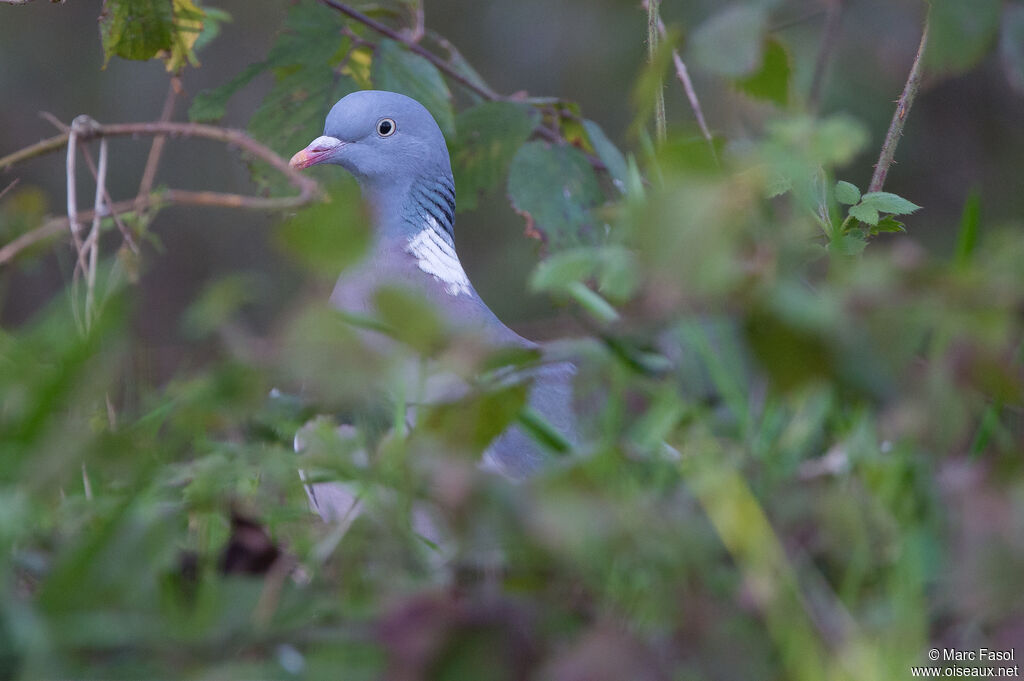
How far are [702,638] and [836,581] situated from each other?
0.69ft

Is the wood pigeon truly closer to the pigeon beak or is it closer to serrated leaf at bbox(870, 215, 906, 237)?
the pigeon beak

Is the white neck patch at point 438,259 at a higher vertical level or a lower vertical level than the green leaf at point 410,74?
lower

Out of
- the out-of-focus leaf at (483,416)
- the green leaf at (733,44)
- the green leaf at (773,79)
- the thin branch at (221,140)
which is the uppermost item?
the green leaf at (733,44)

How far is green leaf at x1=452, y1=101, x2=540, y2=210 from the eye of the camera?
2520 millimetres

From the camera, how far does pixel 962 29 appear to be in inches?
52.8

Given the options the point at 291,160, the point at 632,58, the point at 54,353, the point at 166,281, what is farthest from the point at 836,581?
the point at 166,281

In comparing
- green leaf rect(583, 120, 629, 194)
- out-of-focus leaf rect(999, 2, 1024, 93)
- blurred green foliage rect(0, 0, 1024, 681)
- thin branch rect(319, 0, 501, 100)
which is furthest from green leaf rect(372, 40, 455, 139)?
blurred green foliage rect(0, 0, 1024, 681)

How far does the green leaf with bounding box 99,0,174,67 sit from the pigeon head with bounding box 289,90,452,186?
42 cm

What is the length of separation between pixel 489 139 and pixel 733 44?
1.50 metres

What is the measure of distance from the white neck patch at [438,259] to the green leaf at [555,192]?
0.21m

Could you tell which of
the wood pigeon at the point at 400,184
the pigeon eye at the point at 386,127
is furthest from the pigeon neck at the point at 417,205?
the pigeon eye at the point at 386,127

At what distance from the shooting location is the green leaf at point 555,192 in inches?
95.4

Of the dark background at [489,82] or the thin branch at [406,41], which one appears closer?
the thin branch at [406,41]

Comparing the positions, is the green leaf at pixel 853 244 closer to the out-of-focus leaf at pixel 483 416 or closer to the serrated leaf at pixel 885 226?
the serrated leaf at pixel 885 226
